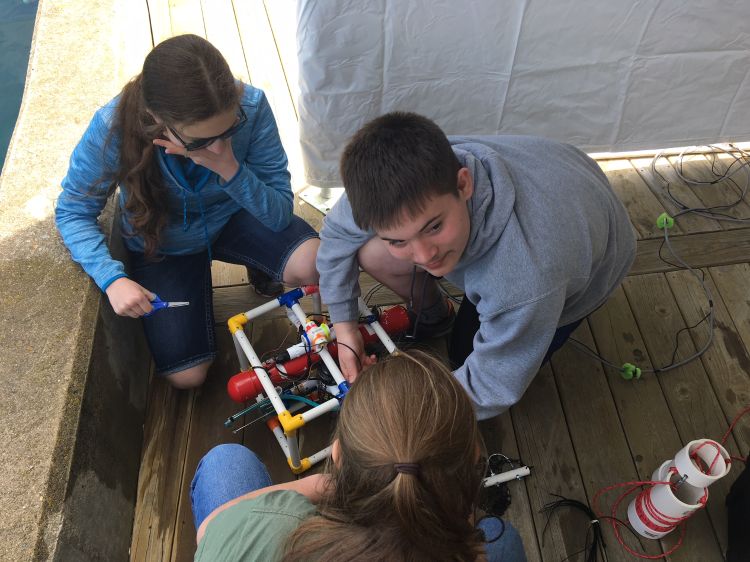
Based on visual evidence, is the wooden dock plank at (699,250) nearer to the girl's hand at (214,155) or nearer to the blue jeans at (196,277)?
the blue jeans at (196,277)

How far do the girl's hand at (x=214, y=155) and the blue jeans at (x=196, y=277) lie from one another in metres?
0.28

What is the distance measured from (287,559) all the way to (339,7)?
135 cm

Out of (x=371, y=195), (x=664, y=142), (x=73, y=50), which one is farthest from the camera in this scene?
(x=664, y=142)

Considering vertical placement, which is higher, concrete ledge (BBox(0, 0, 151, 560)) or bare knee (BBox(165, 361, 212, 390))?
concrete ledge (BBox(0, 0, 151, 560))

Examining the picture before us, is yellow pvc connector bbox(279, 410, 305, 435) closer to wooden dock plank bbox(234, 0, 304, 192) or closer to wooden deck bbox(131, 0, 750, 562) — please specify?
wooden deck bbox(131, 0, 750, 562)

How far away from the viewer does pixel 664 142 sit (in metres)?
2.09

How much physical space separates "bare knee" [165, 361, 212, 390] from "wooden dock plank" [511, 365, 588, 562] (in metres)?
0.82

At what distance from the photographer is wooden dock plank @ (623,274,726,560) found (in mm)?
1399

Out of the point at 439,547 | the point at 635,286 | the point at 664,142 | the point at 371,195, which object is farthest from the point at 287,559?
the point at 664,142

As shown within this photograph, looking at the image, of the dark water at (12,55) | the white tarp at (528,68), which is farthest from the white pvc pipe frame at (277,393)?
the dark water at (12,55)

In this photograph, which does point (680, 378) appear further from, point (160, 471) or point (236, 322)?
point (160, 471)

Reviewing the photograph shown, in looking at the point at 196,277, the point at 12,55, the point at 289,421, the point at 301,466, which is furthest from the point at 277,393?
the point at 12,55

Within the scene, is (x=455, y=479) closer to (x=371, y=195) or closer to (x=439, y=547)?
(x=439, y=547)

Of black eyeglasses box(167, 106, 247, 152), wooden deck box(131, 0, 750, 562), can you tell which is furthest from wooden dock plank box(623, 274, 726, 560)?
black eyeglasses box(167, 106, 247, 152)
